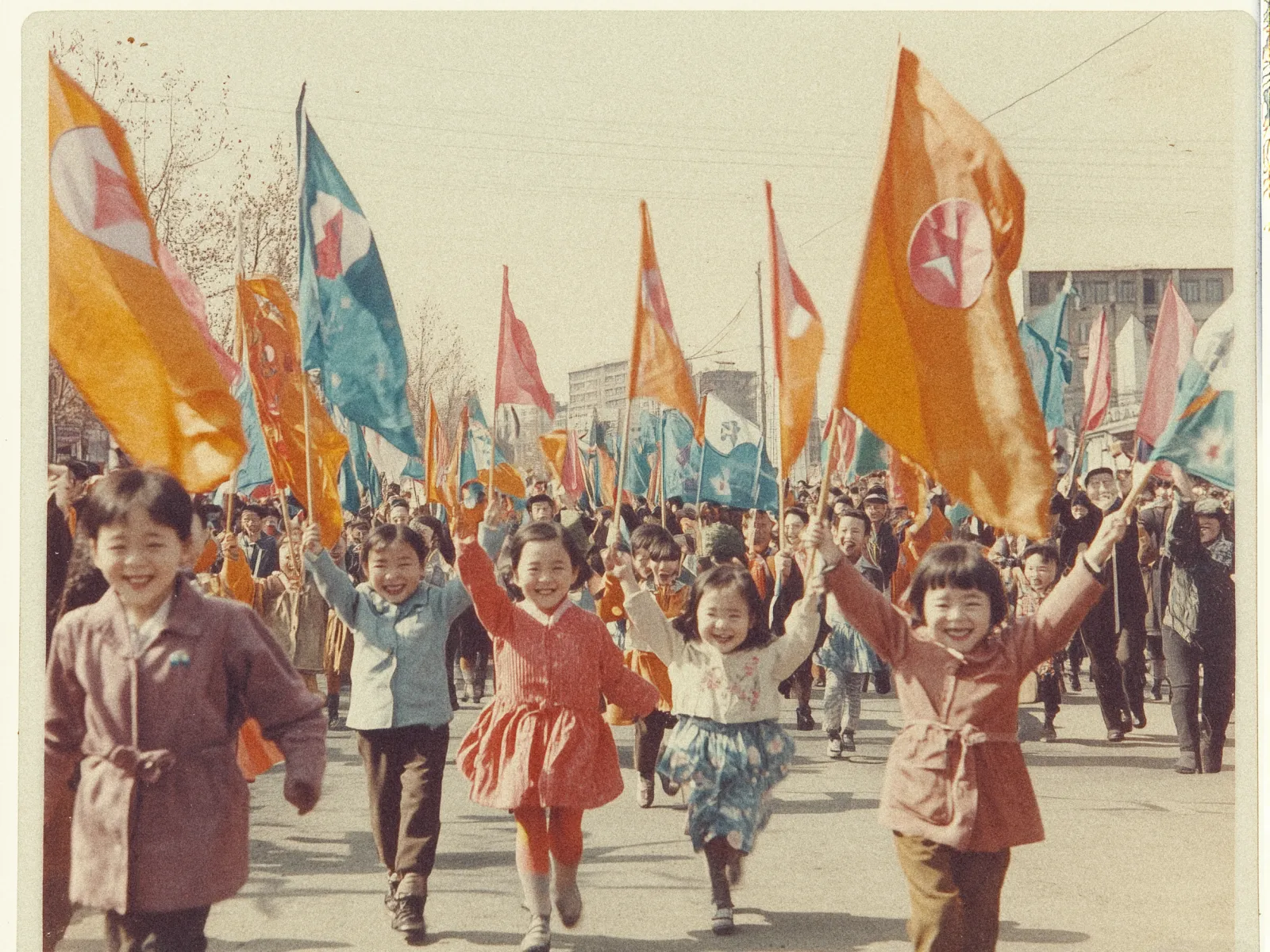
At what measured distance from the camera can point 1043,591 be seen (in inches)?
363

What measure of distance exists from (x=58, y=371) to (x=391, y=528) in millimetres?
3887

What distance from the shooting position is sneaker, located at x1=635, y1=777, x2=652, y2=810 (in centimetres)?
806

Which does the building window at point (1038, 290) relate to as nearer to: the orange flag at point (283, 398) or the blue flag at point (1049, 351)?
the blue flag at point (1049, 351)

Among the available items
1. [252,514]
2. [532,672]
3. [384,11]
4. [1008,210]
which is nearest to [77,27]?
[384,11]

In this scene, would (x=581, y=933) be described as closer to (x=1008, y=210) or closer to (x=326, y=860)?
(x=326, y=860)

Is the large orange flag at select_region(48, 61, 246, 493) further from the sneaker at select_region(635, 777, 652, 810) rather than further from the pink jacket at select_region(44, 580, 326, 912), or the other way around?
the sneaker at select_region(635, 777, 652, 810)

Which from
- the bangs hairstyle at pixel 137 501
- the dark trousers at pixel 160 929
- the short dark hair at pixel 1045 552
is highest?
the bangs hairstyle at pixel 137 501

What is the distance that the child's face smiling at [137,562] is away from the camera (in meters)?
4.16

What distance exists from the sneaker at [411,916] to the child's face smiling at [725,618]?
1530 mm

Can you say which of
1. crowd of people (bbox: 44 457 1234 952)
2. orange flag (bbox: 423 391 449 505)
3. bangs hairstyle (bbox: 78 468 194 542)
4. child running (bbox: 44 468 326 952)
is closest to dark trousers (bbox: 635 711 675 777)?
crowd of people (bbox: 44 457 1234 952)

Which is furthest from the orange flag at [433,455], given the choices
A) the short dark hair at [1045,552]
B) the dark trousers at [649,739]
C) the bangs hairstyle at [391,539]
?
the bangs hairstyle at [391,539]

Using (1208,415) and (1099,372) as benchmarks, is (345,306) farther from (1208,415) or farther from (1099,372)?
(1099,372)

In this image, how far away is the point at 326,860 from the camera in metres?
6.84

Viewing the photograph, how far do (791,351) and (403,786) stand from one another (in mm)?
2675
